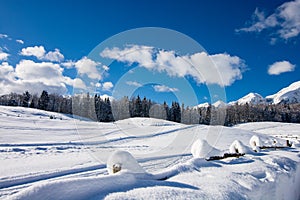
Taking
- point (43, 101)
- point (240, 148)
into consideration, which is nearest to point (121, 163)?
point (240, 148)

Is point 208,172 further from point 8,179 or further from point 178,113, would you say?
point 178,113

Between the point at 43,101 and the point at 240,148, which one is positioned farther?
the point at 43,101

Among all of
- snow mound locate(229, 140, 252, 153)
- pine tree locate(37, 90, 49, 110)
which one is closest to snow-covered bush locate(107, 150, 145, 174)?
snow mound locate(229, 140, 252, 153)

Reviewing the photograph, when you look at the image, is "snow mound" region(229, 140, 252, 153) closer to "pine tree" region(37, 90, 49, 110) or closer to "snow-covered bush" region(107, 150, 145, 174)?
"snow-covered bush" region(107, 150, 145, 174)

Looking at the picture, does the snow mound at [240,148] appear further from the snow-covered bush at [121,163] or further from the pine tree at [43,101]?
the pine tree at [43,101]

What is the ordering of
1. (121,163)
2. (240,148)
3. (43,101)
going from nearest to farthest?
1. (121,163)
2. (240,148)
3. (43,101)

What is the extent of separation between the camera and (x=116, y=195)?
8.34ft

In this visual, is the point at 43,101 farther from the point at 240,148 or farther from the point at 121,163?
the point at 121,163

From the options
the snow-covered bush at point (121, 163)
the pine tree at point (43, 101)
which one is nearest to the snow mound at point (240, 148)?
the snow-covered bush at point (121, 163)

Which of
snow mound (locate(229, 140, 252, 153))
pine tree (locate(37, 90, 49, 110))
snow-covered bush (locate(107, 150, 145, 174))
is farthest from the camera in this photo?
pine tree (locate(37, 90, 49, 110))

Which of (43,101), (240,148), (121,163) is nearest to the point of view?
(121,163)

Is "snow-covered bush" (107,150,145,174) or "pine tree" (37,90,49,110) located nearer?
"snow-covered bush" (107,150,145,174)

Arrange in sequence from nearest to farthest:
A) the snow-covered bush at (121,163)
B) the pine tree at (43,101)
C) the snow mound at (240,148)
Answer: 1. the snow-covered bush at (121,163)
2. the snow mound at (240,148)
3. the pine tree at (43,101)

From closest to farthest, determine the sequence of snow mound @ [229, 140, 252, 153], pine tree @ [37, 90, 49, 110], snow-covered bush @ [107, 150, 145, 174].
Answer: snow-covered bush @ [107, 150, 145, 174], snow mound @ [229, 140, 252, 153], pine tree @ [37, 90, 49, 110]
